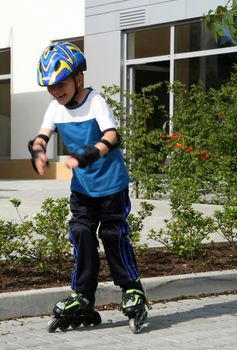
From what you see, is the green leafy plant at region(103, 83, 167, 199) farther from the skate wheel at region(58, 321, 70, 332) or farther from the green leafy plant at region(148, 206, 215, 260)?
the skate wheel at region(58, 321, 70, 332)

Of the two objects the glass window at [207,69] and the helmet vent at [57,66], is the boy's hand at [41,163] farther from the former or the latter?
the glass window at [207,69]

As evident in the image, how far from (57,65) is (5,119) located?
19966 millimetres

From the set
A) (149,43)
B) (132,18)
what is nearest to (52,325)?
(149,43)

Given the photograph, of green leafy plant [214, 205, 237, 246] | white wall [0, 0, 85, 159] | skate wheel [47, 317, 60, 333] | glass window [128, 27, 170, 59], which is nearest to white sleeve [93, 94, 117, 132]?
skate wheel [47, 317, 60, 333]

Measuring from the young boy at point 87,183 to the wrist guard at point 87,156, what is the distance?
22 centimetres

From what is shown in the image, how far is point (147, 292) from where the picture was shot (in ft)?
20.4

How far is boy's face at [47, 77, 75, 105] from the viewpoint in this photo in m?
5.16

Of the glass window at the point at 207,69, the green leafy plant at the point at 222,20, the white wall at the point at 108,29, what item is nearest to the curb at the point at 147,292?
the green leafy plant at the point at 222,20

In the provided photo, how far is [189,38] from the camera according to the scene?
19.9m

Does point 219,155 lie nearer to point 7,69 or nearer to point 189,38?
point 189,38

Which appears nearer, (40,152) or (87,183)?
(40,152)

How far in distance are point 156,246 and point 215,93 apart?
20.5 ft

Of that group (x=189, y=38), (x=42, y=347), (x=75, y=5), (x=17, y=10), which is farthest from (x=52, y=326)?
(x=17, y=10)

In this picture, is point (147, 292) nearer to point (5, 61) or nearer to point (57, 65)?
point (57, 65)
